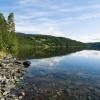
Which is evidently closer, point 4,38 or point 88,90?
point 88,90

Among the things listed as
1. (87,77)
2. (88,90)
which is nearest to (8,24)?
(87,77)

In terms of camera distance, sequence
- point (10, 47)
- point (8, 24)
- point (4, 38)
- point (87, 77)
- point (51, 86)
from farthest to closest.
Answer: point (8, 24), point (10, 47), point (4, 38), point (87, 77), point (51, 86)

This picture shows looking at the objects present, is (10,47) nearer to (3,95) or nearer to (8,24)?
(8,24)

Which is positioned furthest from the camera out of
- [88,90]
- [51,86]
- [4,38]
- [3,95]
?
[4,38]

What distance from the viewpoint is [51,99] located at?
35.3m

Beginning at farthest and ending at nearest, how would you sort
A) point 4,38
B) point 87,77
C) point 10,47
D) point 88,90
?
point 10,47 < point 4,38 < point 87,77 < point 88,90

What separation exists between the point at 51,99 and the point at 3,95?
21.4ft

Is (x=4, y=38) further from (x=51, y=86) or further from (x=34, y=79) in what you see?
(x=51, y=86)

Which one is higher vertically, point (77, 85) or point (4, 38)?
point (4, 38)

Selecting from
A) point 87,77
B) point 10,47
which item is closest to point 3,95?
point 87,77

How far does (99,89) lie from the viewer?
4191cm

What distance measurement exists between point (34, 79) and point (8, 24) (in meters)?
84.9

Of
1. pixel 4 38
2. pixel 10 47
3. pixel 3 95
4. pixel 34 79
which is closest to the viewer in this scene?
pixel 3 95

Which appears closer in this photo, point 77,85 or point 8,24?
point 77,85
